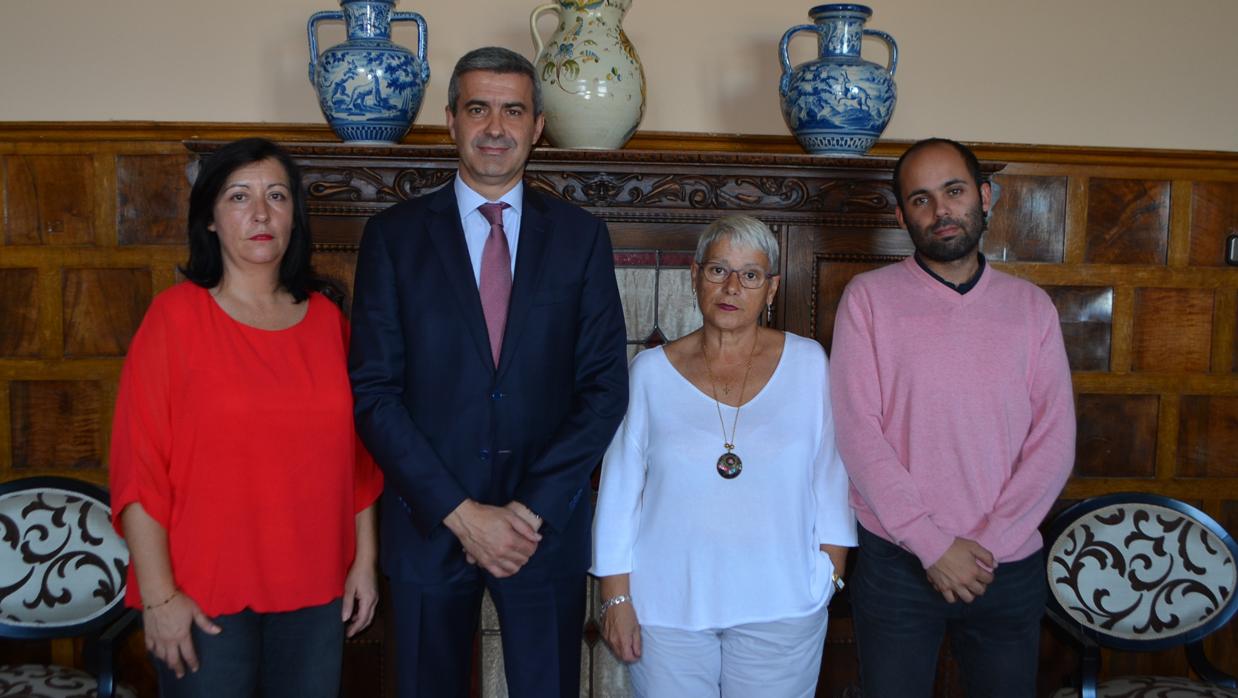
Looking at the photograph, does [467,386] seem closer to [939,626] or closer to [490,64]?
[490,64]

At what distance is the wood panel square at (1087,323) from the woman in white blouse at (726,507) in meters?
1.25

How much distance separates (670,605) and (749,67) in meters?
1.65

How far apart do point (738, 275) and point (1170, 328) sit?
5.58 feet

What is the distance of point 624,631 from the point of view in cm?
190

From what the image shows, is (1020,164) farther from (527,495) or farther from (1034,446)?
(527,495)

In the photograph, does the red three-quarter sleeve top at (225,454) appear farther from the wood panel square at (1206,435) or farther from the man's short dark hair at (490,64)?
the wood panel square at (1206,435)

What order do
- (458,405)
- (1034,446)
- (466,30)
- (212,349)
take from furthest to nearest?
(466,30) → (1034,446) → (458,405) → (212,349)

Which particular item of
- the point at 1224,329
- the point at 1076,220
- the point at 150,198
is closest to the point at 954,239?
the point at 1076,220

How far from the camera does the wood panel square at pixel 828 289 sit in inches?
96.6

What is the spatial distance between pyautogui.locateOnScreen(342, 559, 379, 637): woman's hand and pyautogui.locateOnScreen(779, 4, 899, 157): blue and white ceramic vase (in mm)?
1425

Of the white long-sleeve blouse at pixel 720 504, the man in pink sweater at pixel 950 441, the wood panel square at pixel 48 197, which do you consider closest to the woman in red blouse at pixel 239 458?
the white long-sleeve blouse at pixel 720 504

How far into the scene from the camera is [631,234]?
2.39m

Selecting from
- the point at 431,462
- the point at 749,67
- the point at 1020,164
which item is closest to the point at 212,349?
the point at 431,462

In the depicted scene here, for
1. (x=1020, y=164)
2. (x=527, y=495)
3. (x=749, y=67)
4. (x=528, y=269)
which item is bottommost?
(x=527, y=495)
